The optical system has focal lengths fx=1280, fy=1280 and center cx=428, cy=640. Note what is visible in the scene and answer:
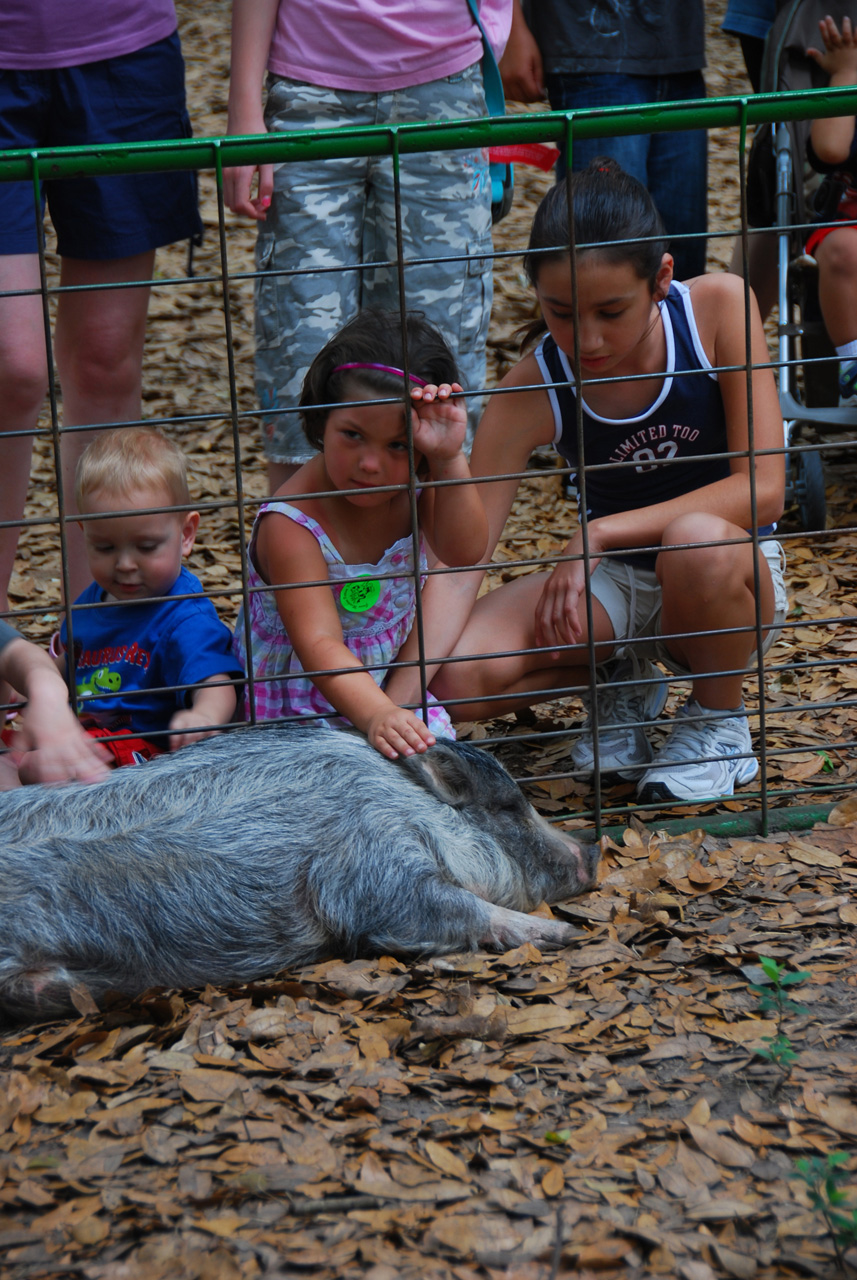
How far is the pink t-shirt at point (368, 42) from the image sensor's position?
351 centimetres

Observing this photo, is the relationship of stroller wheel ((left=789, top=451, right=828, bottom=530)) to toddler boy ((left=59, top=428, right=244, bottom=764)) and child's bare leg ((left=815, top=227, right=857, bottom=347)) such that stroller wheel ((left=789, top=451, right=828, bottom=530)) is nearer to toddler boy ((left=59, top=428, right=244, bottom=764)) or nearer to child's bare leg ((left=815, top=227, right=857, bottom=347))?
child's bare leg ((left=815, top=227, right=857, bottom=347))

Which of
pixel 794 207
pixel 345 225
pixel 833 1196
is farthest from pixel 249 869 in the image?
pixel 794 207

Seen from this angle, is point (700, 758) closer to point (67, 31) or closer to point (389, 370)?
point (389, 370)

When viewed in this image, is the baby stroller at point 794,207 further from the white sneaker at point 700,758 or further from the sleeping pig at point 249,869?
the sleeping pig at point 249,869

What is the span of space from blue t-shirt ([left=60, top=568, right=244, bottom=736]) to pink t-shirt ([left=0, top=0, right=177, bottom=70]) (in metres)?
1.38

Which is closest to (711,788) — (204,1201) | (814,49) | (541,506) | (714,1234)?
(714,1234)

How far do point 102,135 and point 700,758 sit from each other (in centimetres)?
220

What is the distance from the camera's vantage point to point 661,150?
203 inches

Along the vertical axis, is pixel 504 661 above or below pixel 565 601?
below

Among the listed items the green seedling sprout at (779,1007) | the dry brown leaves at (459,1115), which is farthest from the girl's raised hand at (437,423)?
the green seedling sprout at (779,1007)

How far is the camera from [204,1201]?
1.79 m

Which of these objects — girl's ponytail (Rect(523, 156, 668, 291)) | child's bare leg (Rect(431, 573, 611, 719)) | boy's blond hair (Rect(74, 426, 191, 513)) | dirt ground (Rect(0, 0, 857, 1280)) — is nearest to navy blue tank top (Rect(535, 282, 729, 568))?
girl's ponytail (Rect(523, 156, 668, 291))

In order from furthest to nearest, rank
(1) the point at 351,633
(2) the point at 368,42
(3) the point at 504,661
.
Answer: (2) the point at 368,42 → (3) the point at 504,661 → (1) the point at 351,633

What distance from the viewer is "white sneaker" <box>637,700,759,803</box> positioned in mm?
3133
